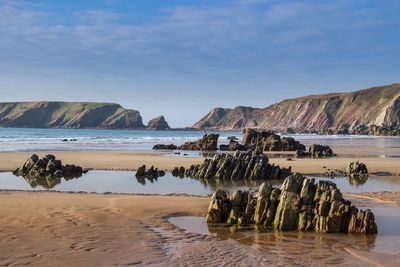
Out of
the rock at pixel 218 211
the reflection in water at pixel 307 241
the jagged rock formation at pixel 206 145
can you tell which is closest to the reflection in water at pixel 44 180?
the rock at pixel 218 211

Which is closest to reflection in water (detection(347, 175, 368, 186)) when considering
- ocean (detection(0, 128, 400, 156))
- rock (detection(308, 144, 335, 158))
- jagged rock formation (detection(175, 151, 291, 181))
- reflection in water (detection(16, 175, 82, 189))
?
jagged rock formation (detection(175, 151, 291, 181))

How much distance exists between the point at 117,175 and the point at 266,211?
1617cm

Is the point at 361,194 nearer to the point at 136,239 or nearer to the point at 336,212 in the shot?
the point at 336,212

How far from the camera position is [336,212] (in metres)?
13.2

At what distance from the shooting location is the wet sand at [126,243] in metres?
10.1

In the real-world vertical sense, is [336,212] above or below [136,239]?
above

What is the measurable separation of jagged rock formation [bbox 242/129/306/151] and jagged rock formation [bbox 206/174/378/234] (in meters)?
42.4

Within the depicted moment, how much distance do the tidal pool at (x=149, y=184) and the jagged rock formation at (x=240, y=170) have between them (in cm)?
124

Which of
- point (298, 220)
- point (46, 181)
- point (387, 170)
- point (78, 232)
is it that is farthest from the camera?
point (387, 170)

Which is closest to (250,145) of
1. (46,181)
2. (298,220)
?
(46,181)

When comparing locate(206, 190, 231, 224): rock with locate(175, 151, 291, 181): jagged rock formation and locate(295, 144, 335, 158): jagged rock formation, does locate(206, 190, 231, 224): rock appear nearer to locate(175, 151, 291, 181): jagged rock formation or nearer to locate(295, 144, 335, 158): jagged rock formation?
locate(175, 151, 291, 181): jagged rock formation

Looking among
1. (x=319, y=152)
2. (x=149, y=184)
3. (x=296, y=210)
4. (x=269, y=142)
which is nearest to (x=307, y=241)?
(x=296, y=210)

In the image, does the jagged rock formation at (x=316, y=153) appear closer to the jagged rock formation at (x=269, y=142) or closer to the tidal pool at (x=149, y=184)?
the jagged rock formation at (x=269, y=142)

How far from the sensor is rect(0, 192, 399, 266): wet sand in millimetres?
10117
